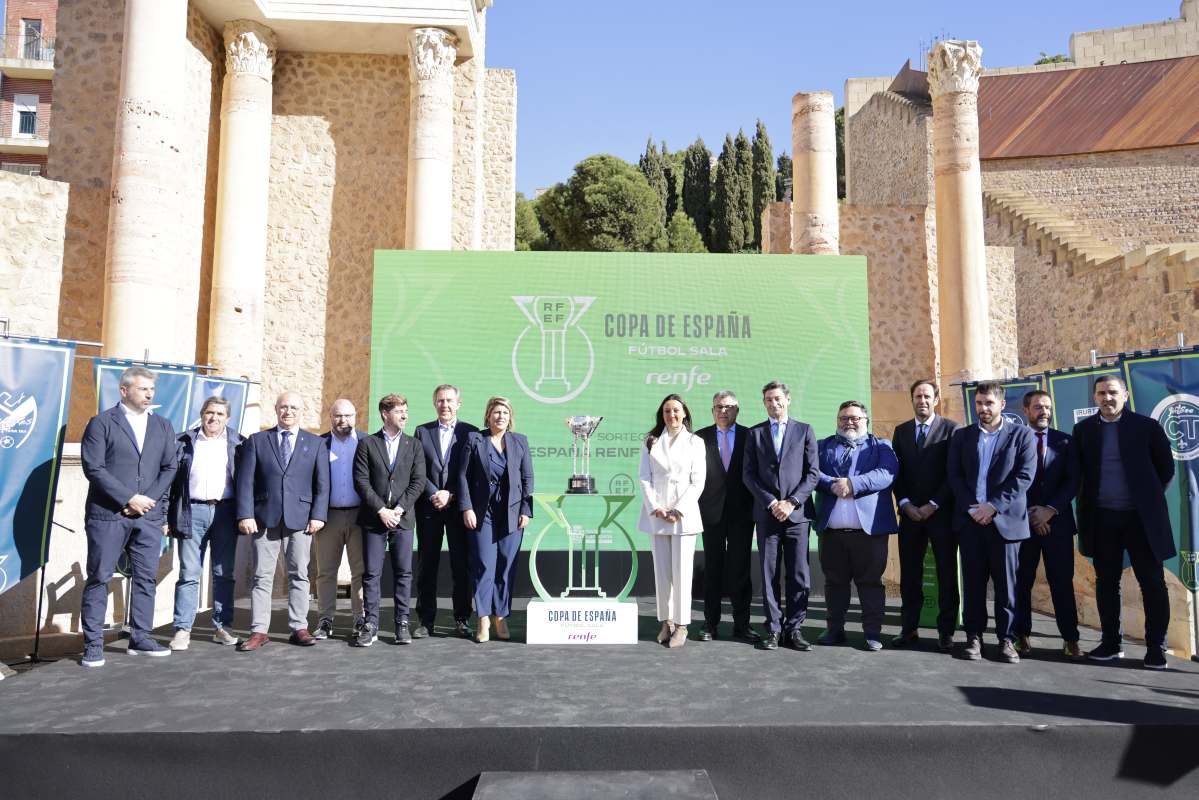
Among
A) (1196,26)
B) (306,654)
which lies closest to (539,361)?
(306,654)

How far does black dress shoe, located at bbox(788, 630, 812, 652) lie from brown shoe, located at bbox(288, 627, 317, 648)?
114 inches

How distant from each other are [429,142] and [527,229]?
69.1 feet

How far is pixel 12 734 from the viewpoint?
10.2ft

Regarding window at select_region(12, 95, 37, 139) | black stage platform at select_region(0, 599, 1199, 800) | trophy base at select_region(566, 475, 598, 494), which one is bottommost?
black stage platform at select_region(0, 599, 1199, 800)

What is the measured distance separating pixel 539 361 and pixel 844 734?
4380 mm

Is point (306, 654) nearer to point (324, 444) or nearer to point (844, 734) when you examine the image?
point (324, 444)

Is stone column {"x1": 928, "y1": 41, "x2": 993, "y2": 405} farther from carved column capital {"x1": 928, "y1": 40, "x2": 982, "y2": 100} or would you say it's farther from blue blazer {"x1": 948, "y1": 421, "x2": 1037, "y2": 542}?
blue blazer {"x1": 948, "y1": 421, "x2": 1037, "y2": 542}

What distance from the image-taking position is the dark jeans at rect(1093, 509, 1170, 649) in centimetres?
443

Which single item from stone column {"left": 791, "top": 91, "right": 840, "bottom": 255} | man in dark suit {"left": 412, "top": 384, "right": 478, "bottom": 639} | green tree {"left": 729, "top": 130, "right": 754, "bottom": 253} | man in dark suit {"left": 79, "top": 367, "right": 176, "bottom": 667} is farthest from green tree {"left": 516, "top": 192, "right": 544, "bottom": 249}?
man in dark suit {"left": 79, "top": 367, "right": 176, "bottom": 667}

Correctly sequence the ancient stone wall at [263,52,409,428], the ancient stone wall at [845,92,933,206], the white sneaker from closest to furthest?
the white sneaker < the ancient stone wall at [263,52,409,428] < the ancient stone wall at [845,92,933,206]

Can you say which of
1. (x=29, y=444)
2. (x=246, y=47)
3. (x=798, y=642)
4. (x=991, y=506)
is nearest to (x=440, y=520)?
(x=798, y=642)

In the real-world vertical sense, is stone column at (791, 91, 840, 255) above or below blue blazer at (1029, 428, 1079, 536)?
above

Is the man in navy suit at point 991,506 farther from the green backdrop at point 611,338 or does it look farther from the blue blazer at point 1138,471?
the green backdrop at point 611,338

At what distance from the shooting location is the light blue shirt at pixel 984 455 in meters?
4.60
